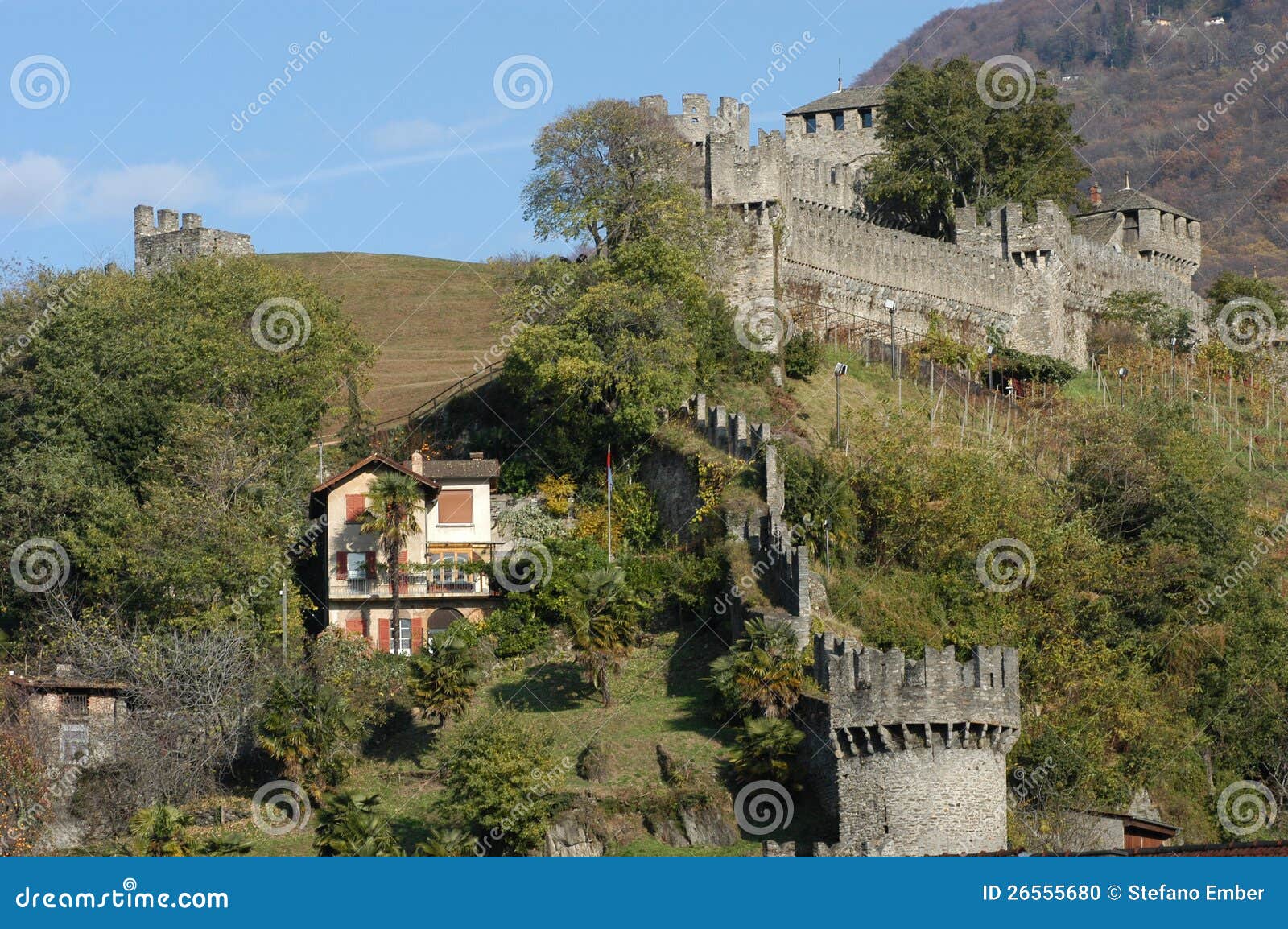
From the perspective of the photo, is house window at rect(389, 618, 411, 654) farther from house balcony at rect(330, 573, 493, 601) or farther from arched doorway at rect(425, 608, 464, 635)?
house balcony at rect(330, 573, 493, 601)

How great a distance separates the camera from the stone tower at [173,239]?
3254 inches

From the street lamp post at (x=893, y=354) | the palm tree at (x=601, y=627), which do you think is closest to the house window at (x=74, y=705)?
the palm tree at (x=601, y=627)

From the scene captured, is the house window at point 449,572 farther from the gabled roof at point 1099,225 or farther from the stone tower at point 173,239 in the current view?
the gabled roof at point 1099,225

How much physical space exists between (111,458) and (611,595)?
55.1 ft

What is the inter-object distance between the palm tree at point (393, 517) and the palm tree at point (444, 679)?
7123 millimetres

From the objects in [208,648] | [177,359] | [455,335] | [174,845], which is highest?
[455,335]

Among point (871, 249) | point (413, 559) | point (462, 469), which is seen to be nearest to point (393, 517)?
point (413, 559)

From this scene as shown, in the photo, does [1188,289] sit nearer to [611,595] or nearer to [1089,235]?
[1089,235]

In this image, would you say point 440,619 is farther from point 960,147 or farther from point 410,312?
point 410,312

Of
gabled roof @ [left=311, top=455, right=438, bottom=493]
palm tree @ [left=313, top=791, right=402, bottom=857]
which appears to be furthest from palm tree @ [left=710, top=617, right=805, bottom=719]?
gabled roof @ [left=311, top=455, right=438, bottom=493]

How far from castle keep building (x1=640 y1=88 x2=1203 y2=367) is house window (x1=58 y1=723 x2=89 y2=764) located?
1059 inches

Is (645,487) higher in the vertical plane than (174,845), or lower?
higher

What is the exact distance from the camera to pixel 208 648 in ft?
167

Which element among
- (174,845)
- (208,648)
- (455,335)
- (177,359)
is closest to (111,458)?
(177,359)
